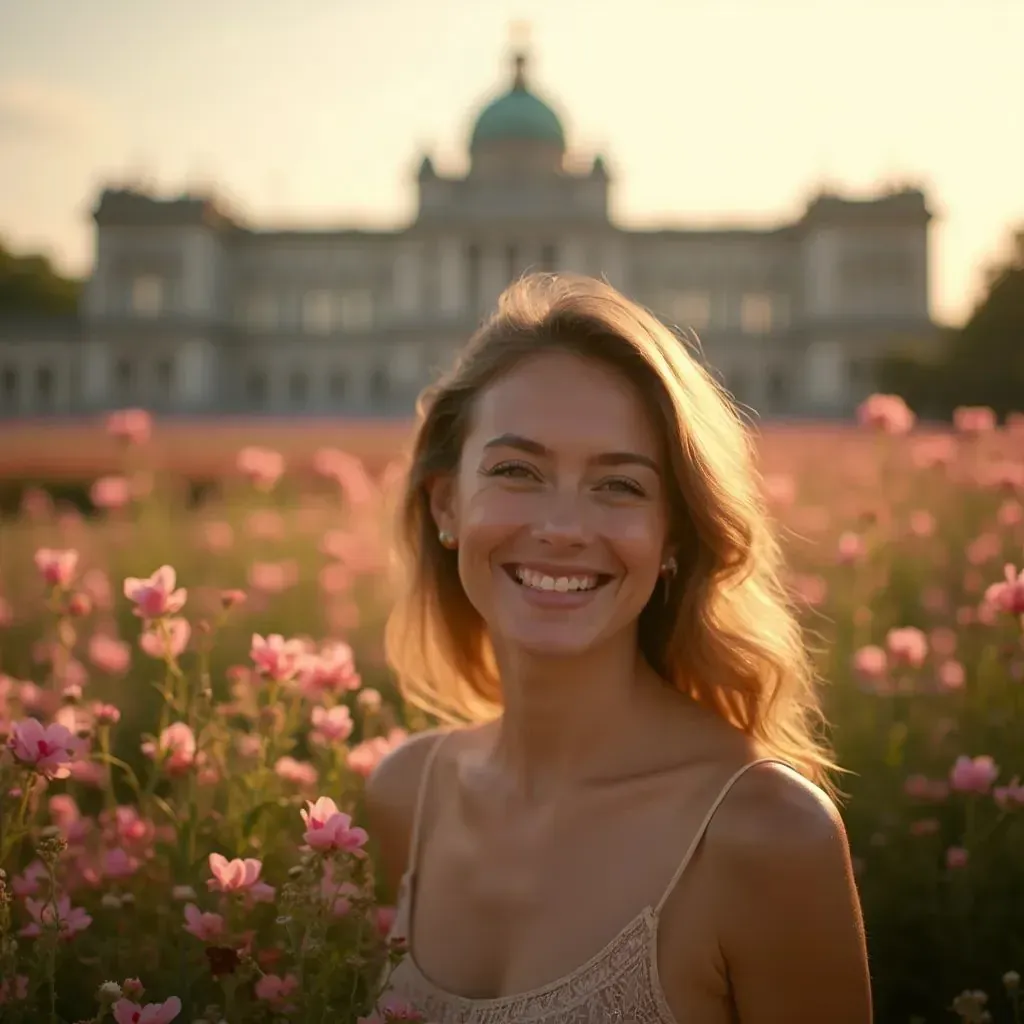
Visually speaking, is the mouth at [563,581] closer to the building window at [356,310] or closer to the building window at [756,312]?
the building window at [356,310]

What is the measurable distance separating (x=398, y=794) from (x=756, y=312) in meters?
49.3

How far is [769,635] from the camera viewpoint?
2395 millimetres

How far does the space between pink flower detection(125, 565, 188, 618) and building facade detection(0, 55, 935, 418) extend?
4467 centimetres

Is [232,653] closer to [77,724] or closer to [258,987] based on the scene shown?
[77,724]

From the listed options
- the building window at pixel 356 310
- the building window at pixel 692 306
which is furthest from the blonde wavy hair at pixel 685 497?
the building window at pixel 356 310

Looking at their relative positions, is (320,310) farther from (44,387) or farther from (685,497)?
(685,497)

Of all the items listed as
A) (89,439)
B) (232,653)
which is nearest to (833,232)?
(89,439)

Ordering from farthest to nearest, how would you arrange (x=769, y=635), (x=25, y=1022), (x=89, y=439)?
(x=89, y=439)
(x=769, y=635)
(x=25, y=1022)

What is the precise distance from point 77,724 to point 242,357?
49499mm

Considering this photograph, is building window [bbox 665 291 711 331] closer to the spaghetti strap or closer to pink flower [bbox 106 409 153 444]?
pink flower [bbox 106 409 153 444]

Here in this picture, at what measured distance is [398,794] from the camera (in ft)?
8.63

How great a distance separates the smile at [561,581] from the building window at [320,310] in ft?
161

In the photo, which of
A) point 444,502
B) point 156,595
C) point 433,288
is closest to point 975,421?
point 444,502

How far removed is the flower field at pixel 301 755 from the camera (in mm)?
2217
